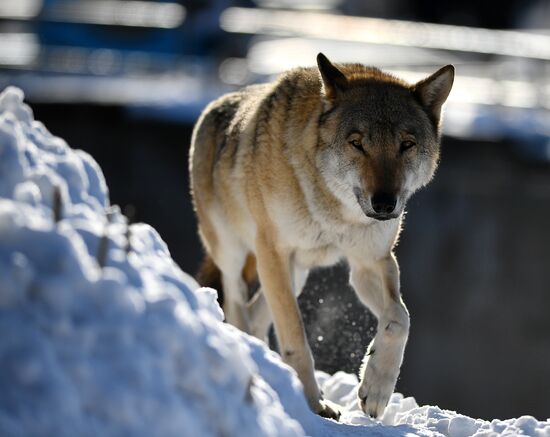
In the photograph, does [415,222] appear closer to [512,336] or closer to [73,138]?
[512,336]

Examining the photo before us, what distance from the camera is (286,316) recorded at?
611 centimetres

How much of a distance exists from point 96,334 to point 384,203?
2318 millimetres

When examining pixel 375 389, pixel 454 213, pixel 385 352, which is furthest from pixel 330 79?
pixel 454 213

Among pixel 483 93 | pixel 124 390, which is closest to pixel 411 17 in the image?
pixel 483 93

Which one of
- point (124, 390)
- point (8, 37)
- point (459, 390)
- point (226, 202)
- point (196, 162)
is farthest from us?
point (8, 37)

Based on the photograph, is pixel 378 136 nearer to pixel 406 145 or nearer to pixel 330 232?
pixel 406 145

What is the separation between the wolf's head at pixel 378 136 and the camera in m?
5.75

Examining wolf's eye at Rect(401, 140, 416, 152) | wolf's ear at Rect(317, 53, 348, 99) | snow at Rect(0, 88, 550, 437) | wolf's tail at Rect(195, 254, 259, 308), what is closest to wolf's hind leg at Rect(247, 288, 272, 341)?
wolf's tail at Rect(195, 254, 259, 308)

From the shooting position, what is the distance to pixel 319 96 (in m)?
6.39

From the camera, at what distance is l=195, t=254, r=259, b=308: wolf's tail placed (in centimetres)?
748

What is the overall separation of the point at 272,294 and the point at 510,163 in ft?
27.3

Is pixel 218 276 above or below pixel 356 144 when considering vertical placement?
below

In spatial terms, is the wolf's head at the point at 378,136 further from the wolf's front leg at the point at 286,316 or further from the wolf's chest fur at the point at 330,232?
the wolf's front leg at the point at 286,316

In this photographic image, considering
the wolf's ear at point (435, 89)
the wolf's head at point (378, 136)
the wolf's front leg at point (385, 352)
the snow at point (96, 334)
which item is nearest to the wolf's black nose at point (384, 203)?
the wolf's head at point (378, 136)
